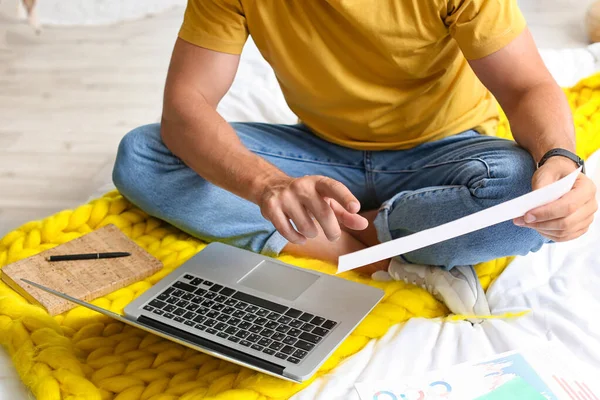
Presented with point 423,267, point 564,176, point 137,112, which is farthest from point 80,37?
point 564,176

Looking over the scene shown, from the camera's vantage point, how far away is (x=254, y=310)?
1215 mm

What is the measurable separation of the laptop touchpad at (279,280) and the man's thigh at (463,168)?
26 centimetres

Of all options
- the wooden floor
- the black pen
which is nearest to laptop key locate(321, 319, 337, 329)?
the black pen

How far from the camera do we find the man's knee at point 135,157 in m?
1.49

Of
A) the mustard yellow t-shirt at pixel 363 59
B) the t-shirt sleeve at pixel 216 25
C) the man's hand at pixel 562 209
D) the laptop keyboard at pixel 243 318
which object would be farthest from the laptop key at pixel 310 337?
the t-shirt sleeve at pixel 216 25

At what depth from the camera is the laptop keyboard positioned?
1.13 meters

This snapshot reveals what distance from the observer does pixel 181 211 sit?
1.46 meters

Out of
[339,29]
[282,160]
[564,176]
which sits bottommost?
[282,160]

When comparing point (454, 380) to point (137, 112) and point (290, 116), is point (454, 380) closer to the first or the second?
point (290, 116)

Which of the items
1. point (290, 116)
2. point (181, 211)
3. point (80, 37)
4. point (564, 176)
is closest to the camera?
point (564, 176)

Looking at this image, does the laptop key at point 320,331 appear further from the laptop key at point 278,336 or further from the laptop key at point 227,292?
the laptop key at point 227,292

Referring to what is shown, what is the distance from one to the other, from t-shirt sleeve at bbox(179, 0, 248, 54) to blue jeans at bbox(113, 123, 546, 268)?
20 centimetres

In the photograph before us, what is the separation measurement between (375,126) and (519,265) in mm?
347

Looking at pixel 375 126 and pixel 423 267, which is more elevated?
pixel 375 126
